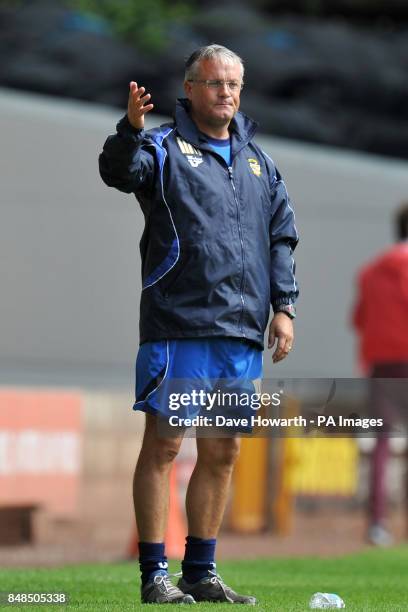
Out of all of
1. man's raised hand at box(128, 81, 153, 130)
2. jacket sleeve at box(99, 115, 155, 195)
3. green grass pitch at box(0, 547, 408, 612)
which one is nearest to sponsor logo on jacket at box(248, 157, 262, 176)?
jacket sleeve at box(99, 115, 155, 195)

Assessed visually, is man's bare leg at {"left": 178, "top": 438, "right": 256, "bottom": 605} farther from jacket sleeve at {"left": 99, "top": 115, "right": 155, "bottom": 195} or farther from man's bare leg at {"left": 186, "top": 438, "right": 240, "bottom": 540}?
jacket sleeve at {"left": 99, "top": 115, "right": 155, "bottom": 195}

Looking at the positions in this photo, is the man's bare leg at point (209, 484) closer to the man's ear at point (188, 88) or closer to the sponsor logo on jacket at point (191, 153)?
the sponsor logo on jacket at point (191, 153)

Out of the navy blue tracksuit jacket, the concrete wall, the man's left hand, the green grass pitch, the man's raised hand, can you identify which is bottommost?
the green grass pitch

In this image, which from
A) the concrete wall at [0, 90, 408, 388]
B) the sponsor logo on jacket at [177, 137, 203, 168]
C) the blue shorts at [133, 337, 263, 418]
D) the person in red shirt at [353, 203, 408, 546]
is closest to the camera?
the blue shorts at [133, 337, 263, 418]

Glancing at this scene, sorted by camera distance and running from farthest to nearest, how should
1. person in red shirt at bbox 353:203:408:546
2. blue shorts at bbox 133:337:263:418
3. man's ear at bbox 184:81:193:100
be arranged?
person in red shirt at bbox 353:203:408:546 < man's ear at bbox 184:81:193:100 < blue shorts at bbox 133:337:263:418

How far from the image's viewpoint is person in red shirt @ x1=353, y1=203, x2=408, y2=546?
10133 mm

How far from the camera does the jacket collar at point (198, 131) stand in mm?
5141

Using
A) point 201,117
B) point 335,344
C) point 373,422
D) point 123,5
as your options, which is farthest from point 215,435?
point 123,5

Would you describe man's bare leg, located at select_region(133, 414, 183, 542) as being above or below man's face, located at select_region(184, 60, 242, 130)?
below

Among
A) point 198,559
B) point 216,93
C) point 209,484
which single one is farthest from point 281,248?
point 198,559

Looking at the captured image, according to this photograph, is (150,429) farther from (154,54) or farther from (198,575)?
(154,54)

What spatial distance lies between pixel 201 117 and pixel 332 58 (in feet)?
51.5

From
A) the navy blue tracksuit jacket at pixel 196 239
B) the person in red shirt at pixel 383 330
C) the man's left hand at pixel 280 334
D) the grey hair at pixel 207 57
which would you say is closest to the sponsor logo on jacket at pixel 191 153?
the navy blue tracksuit jacket at pixel 196 239

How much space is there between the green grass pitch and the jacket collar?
152cm
